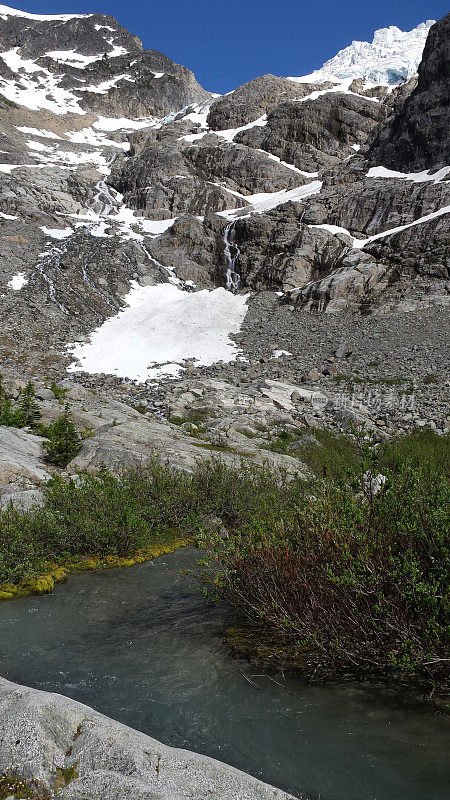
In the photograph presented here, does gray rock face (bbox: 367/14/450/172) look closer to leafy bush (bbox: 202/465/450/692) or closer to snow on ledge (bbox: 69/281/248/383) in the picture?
snow on ledge (bbox: 69/281/248/383)

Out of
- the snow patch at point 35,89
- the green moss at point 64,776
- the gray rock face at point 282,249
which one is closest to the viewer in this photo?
the green moss at point 64,776

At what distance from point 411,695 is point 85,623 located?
4782mm

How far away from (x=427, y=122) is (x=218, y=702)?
71782 mm

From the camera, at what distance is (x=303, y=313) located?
43250 millimetres

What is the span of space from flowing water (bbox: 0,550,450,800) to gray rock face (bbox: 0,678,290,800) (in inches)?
34.0

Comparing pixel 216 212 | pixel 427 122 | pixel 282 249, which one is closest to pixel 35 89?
pixel 216 212

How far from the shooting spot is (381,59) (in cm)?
13075

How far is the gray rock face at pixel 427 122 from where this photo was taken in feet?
188

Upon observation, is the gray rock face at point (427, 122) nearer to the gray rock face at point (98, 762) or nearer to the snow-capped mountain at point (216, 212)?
the snow-capped mountain at point (216, 212)

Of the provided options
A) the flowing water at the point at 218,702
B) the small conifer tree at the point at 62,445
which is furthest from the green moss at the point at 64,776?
the small conifer tree at the point at 62,445

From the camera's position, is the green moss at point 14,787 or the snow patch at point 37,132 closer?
the green moss at point 14,787

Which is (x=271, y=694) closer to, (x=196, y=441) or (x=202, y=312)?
(x=196, y=441)

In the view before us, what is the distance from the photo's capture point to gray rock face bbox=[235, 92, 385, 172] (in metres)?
74.0

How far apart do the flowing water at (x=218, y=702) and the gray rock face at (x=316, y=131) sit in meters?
78.8
